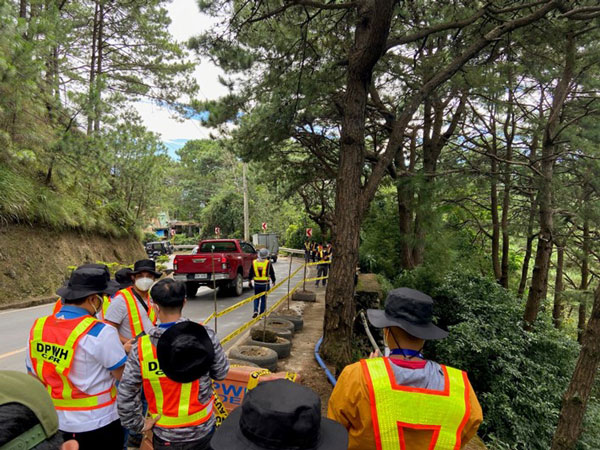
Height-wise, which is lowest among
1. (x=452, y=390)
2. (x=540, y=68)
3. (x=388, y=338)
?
(x=452, y=390)

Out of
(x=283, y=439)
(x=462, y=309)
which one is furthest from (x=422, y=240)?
(x=283, y=439)

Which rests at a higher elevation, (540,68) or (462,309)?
(540,68)

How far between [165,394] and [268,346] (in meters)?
4.02

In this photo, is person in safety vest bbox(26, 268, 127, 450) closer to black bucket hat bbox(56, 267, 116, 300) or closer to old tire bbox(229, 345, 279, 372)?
black bucket hat bbox(56, 267, 116, 300)

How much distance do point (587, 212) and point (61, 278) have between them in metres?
15.6

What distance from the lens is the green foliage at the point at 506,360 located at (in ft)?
19.5

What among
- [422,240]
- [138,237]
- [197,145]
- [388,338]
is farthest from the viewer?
[197,145]

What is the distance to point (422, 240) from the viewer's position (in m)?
9.73

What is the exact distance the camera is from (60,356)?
216 centimetres

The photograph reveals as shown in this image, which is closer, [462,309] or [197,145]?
[462,309]

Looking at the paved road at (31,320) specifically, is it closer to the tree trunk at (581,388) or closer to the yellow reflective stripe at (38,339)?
the yellow reflective stripe at (38,339)

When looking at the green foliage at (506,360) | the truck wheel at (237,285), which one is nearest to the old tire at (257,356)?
the green foliage at (506,360)

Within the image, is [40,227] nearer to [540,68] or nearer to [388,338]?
[388,338]

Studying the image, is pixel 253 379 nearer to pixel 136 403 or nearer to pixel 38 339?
pixel 136 403
